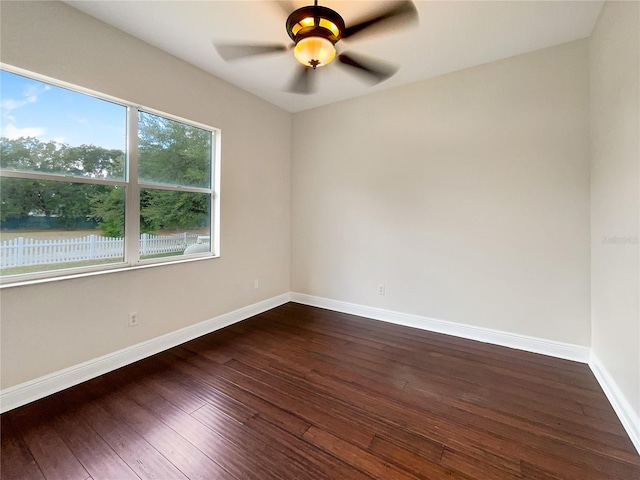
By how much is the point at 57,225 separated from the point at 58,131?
70cm

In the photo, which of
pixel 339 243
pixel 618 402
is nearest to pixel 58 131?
pixel 339 243

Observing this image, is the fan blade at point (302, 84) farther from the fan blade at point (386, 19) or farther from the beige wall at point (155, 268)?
the fan blade at point (386, 19)

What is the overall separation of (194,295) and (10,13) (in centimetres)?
241

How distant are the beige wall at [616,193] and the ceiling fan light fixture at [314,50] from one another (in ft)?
5.75

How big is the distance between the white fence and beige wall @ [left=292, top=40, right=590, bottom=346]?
2.04m

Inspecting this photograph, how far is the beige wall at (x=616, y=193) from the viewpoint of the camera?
1.57 metres

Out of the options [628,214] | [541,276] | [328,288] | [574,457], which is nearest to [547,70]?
[628,214]

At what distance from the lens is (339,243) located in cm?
366

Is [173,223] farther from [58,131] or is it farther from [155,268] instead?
[58,131]

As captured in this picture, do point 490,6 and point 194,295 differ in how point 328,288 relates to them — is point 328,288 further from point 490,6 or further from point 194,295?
point 490,6

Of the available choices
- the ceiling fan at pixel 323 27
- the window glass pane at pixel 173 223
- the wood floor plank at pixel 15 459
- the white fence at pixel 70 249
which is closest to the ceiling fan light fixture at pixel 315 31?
the ceiling fan at pixel 323 27

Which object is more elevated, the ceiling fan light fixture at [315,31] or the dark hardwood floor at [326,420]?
the ceiling fan light fixture at [315,31]

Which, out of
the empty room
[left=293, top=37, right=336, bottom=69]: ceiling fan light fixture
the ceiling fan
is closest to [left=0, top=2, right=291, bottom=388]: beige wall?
the empty room

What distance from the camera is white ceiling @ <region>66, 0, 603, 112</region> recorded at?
196 centimetres
